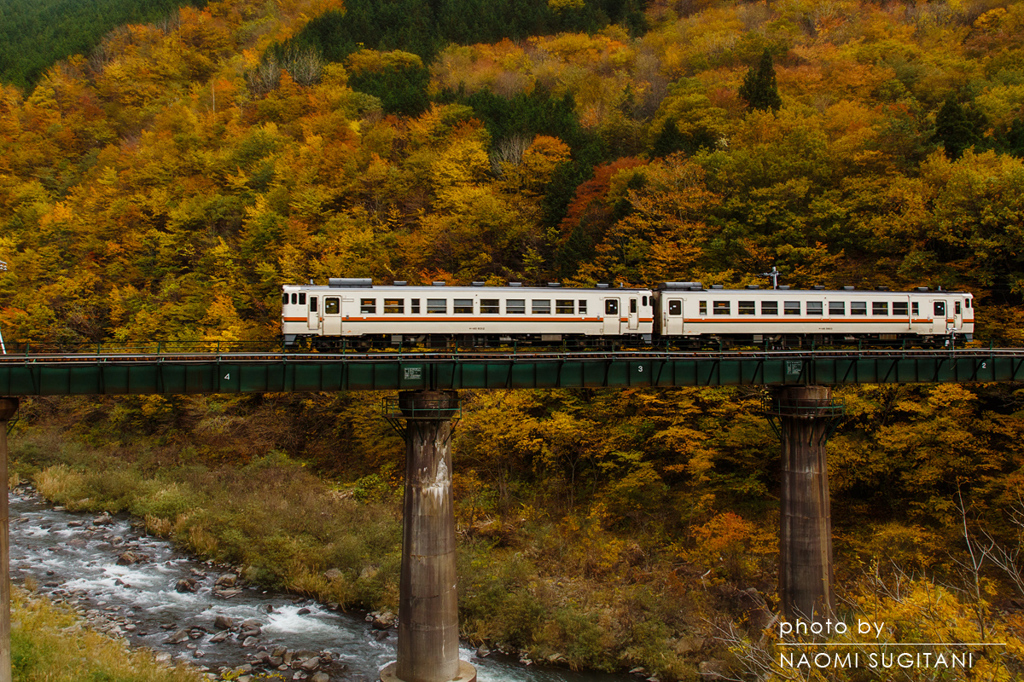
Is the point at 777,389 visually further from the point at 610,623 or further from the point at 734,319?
the point at 610,623

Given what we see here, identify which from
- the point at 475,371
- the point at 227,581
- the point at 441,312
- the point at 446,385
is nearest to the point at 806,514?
the point at 475,371

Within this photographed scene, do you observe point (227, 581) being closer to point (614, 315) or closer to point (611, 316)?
point (611, 316)

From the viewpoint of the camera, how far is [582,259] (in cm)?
4444

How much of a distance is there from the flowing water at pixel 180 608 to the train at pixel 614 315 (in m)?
10.4

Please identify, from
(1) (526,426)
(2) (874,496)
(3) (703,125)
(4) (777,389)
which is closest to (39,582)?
(1) (526,426)

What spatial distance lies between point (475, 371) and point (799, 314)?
52.4 feet

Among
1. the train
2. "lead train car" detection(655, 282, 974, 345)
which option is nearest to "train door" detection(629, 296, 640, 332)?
the train

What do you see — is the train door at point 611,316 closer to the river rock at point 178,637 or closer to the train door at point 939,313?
the train door at point 939,313

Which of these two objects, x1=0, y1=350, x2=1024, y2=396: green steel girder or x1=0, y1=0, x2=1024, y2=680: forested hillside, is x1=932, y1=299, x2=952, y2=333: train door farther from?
x1=0, y1=350, x2=1024, y2=396: green steel girder

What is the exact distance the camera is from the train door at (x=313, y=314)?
96.5ft

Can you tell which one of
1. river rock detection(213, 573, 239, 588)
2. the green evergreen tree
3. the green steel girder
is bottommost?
river rock detection(213, 573, 239, 588)

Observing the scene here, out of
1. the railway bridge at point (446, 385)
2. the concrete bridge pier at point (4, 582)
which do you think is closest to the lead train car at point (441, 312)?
the railway bridge at point (446, 385)

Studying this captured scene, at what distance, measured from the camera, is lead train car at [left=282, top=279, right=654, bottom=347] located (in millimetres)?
29484

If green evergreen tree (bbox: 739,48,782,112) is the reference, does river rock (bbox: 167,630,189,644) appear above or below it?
below
